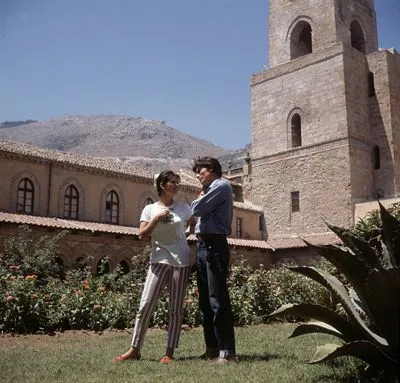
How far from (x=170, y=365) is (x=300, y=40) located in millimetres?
28472

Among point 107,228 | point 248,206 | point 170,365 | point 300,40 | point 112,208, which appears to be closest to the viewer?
point 170,365

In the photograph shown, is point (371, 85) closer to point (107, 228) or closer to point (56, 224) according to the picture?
point (107, 228)

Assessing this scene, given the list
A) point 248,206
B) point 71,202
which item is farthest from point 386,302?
point 248,206

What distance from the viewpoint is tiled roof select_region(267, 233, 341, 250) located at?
23734 mm

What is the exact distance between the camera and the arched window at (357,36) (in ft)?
95.5

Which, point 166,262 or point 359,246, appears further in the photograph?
point 166,262

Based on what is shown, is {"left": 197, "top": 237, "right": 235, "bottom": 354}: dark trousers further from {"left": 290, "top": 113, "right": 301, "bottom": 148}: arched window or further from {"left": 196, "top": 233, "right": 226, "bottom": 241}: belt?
{"left": 290, "top": 113, "right": 301, "bottom": 148}: arched window

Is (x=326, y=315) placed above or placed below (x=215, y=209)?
below

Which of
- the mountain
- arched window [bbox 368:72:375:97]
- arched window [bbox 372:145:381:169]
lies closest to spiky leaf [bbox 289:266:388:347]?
arched window [bbox 372:145:381:169]

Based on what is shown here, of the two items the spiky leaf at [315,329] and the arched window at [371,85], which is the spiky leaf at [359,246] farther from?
the arched window at [371,85]

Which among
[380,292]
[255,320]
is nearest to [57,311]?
[255,320]

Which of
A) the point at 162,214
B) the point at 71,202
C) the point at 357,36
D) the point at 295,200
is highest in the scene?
the point at 357,36

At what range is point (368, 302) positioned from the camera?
3213 mm

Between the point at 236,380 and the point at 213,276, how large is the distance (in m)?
1.17
